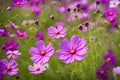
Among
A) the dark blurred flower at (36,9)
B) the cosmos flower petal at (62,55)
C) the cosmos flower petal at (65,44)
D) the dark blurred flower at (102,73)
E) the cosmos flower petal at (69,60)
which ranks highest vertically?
the cosmos flower petal at (65,44)

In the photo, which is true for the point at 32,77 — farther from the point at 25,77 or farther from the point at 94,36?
the point at 94,36

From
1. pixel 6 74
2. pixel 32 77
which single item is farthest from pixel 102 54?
pixel 6 74

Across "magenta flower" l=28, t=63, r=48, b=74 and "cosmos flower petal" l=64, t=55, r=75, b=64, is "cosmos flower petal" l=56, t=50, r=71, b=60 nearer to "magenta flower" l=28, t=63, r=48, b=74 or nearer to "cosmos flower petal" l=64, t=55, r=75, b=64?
"cosmos flower petal" l=64, t=55, r=75, b=64

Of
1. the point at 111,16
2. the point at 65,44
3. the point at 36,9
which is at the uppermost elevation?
the point at 65,44

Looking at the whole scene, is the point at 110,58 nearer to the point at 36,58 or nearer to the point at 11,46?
the point at 36,58

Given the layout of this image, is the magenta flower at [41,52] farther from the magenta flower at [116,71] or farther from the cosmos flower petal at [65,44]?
the magenta flower at [116,71]

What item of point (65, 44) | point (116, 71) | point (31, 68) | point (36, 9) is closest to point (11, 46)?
point (31, 68)

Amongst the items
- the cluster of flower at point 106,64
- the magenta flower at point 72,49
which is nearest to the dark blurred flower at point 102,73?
the cluster of flower at point 106,64

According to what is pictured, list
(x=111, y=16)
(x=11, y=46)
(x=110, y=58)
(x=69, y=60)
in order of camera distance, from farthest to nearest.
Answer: (x=111, y=16) < (x=11, y=46) < (x=110, y=58) < (x=69, y=60)
